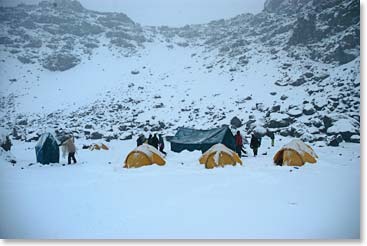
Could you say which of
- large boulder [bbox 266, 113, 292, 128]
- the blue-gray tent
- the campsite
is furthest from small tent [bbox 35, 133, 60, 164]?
large boulder [bbox 266, 113, 292, 128]

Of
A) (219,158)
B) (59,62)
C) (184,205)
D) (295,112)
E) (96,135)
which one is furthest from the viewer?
(59,62)

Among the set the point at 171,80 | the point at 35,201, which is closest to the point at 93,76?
the point at 171,80

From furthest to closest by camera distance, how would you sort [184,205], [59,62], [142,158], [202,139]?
[59,62] < [202,139] < [142,158] < [184,205]

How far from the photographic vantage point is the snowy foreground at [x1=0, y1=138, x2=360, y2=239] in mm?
4828

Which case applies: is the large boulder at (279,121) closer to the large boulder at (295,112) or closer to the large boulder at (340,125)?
the large boulder at (295,112)

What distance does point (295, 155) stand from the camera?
809 centimetres

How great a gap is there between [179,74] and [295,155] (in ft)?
71.2

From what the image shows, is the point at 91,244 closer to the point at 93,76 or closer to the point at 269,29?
the point at 93,76

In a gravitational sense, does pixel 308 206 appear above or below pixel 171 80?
below

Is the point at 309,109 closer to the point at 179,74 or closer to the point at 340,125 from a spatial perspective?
the point at 340,125

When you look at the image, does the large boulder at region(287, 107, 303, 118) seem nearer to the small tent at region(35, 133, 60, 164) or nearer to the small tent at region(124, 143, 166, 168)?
the small tent at region(124, 143, 166, 168)

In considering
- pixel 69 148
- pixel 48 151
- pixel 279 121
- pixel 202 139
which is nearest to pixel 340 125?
pixel 279 121

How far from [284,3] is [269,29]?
4529 mm

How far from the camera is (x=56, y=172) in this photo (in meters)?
7.81
